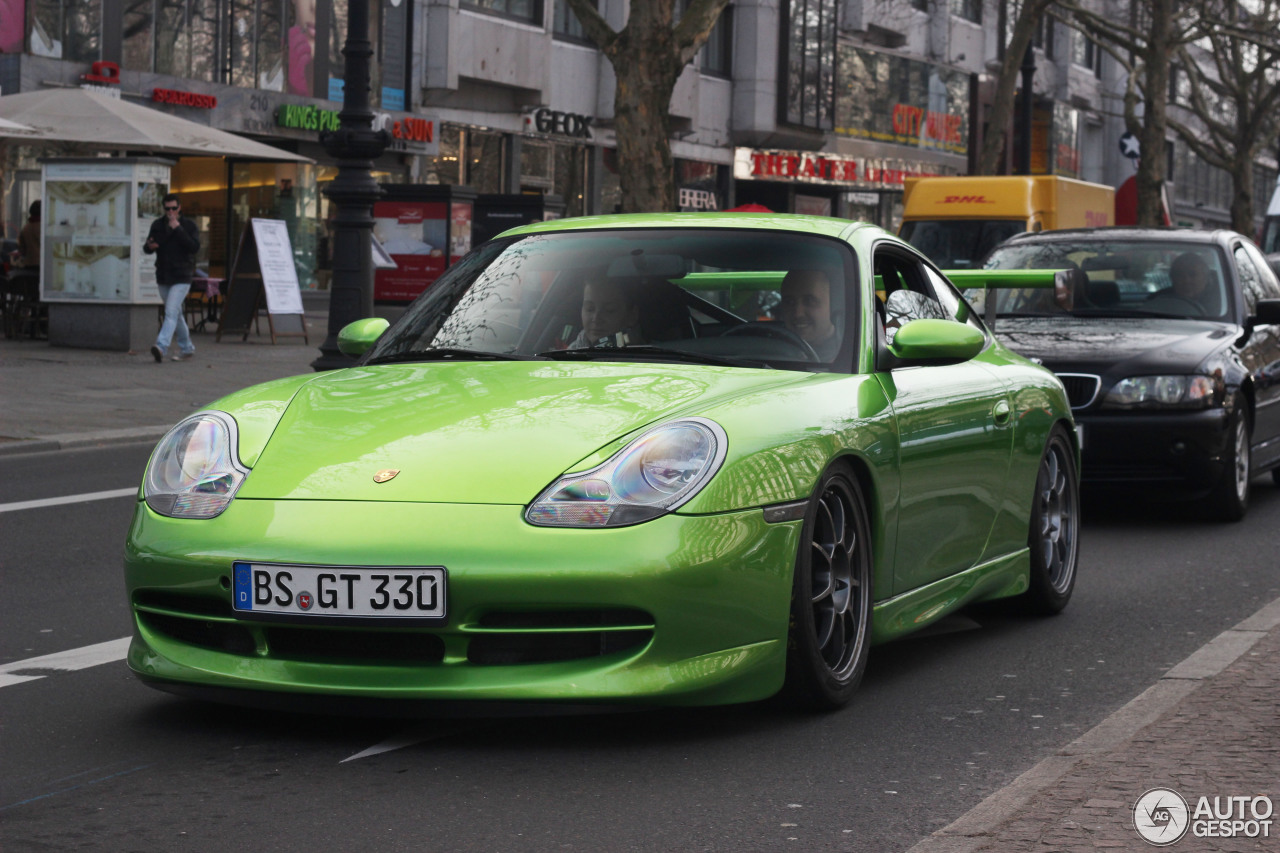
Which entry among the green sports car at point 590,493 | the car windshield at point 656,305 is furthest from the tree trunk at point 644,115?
the green sports car at point 590,493

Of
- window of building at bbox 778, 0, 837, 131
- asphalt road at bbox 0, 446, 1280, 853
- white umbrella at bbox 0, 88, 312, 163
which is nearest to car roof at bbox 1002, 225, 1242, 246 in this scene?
asphalt road at bbox 0, 446, 1280, 853

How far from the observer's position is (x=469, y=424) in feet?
15.7

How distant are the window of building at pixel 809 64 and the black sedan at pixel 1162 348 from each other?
35.7 m

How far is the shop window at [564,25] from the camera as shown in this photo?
130 ft

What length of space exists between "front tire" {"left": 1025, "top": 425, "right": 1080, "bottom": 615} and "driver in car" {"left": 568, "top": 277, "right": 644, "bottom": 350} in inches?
74.4

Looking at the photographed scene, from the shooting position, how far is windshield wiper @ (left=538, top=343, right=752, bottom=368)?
17.5 ft

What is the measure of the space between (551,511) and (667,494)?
0.93 feet

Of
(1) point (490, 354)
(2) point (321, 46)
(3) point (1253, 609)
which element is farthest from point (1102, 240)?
(2) point (321, 46)

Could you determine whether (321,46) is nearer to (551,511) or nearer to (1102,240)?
(1102,240)

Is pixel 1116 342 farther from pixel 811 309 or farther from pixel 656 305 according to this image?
pixel 656 305

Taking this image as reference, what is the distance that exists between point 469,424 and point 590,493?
1.50ft

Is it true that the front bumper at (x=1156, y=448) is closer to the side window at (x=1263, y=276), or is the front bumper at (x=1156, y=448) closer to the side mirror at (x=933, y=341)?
the side window at (x=1263, y=276)

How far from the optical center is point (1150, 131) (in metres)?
38.0

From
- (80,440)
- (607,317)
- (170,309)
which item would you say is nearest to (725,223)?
(607,317)
